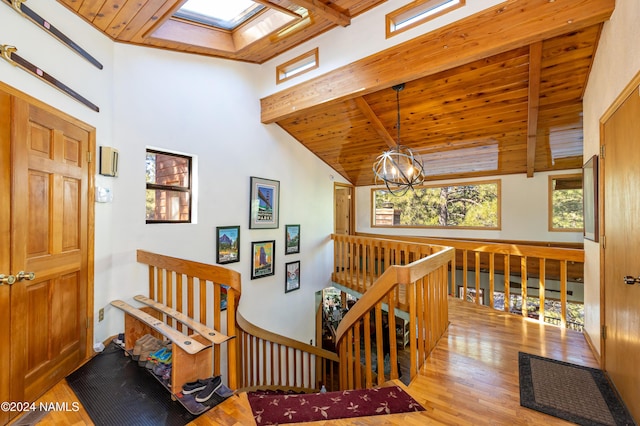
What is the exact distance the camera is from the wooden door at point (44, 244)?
1.81 meters

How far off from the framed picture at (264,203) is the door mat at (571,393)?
11.7 ft

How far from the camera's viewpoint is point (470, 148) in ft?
15.9

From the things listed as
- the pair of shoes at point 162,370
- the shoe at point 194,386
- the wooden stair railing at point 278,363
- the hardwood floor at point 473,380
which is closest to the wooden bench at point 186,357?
the shoe at point 194,386

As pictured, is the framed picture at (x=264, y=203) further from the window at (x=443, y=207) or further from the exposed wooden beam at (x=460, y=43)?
the window at (x=443, y=207)

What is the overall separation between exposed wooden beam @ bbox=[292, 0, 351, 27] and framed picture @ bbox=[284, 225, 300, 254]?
314 cm

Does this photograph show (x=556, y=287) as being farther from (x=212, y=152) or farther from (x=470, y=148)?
(x=212, y=152)

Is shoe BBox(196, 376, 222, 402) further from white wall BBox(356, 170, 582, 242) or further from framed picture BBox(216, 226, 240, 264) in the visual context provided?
white wall BBox(356, 170, 582, 242)

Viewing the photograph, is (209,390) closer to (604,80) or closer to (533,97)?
(604,80)

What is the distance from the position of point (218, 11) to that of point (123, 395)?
151 inches

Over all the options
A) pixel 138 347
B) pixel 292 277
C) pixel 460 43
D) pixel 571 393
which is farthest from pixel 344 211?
pixel 571 393

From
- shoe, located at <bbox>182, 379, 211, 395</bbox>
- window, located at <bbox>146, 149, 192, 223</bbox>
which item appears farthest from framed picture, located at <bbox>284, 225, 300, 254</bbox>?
shoe, located at <bbox>182, 379, 211, 395</bbox>

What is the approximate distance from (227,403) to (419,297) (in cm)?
162

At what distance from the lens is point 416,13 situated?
305 cm

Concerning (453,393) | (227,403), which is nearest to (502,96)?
(453,393)
